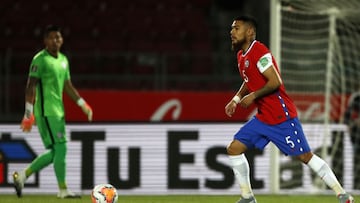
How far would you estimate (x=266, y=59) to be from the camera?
7.26 meters

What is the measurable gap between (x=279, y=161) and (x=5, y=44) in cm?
725

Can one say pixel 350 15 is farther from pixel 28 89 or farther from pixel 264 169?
pixel 28 89

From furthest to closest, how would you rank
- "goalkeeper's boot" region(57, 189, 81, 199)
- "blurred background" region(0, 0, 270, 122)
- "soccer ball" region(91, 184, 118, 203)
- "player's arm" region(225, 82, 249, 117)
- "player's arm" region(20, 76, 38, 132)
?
1. "blurred background" region(0, 0, 270, 122)
2. "goalkeeper's boot" region(57, 189, 81, 199)
3. "player's arm" region(20, 76, 38, 132)
4. "soccer ball" region(91, 184, 118, 203)
5. "player's arm" region(225, 82, 249, 117)

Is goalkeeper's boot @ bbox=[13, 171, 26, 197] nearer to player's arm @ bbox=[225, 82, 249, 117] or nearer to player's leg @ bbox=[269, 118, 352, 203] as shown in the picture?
player's arm @ bbox=[225, 82, 249, 117]

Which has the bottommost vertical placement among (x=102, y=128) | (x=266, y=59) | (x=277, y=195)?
(x=277, y=195)

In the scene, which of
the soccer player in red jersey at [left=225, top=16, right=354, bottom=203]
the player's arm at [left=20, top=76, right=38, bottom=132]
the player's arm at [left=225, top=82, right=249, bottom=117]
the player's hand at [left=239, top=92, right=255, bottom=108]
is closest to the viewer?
the player's hand at [left=239, top=92, right=255, bottom=108]

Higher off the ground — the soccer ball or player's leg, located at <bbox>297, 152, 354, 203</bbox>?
player's leg, located at <bbox>297, 152, 354, 203</bbox>

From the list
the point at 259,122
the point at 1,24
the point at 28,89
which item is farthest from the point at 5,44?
the point at 259,122

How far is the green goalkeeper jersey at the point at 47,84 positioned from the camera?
938cm

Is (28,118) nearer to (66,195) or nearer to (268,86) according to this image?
(66,195)

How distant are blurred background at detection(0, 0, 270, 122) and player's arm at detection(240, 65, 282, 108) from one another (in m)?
7.60

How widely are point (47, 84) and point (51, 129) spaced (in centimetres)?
46

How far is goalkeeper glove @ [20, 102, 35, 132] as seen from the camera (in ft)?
30.3

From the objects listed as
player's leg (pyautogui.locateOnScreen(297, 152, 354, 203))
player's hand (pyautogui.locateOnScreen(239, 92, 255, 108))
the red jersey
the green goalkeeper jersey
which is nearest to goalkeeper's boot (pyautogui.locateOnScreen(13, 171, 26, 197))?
the green goalkeeper jersey
